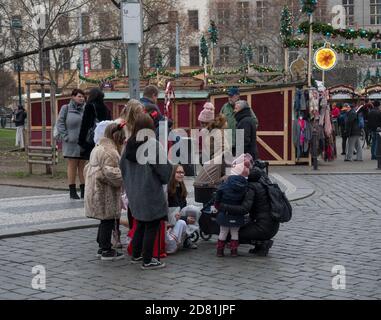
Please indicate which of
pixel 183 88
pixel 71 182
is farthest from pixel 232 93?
pixel 183 88

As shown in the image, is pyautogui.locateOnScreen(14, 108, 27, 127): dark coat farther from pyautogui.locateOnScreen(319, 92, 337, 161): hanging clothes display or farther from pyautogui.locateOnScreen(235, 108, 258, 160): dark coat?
pyautogui.locateOnScreen(235, 108, 258, 160): dark coat

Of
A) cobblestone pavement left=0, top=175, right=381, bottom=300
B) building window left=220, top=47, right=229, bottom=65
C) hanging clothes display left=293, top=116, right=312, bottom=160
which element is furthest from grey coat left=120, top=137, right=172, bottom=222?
building window left=220, top=47, right=229, bottom=65

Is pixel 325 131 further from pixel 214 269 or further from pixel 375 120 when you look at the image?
pixel 214 269

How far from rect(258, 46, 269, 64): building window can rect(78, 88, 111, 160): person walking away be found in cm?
5954

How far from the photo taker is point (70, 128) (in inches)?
469

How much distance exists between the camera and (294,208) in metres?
11.7

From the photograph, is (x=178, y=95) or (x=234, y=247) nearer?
(x=234, y=247)

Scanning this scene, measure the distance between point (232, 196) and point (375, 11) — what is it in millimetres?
79745

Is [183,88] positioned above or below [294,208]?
above

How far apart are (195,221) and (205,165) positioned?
27.2 inches

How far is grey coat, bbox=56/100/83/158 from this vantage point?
1180 centimetres

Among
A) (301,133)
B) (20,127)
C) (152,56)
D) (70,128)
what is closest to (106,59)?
(152,56)

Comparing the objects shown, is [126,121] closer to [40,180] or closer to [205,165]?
[205,165]

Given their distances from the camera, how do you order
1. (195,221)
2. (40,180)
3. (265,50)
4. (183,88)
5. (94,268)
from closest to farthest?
1. (94,268)
2. (195,221)
3. (40,180)
4. (183,88)
5. (265,50)
